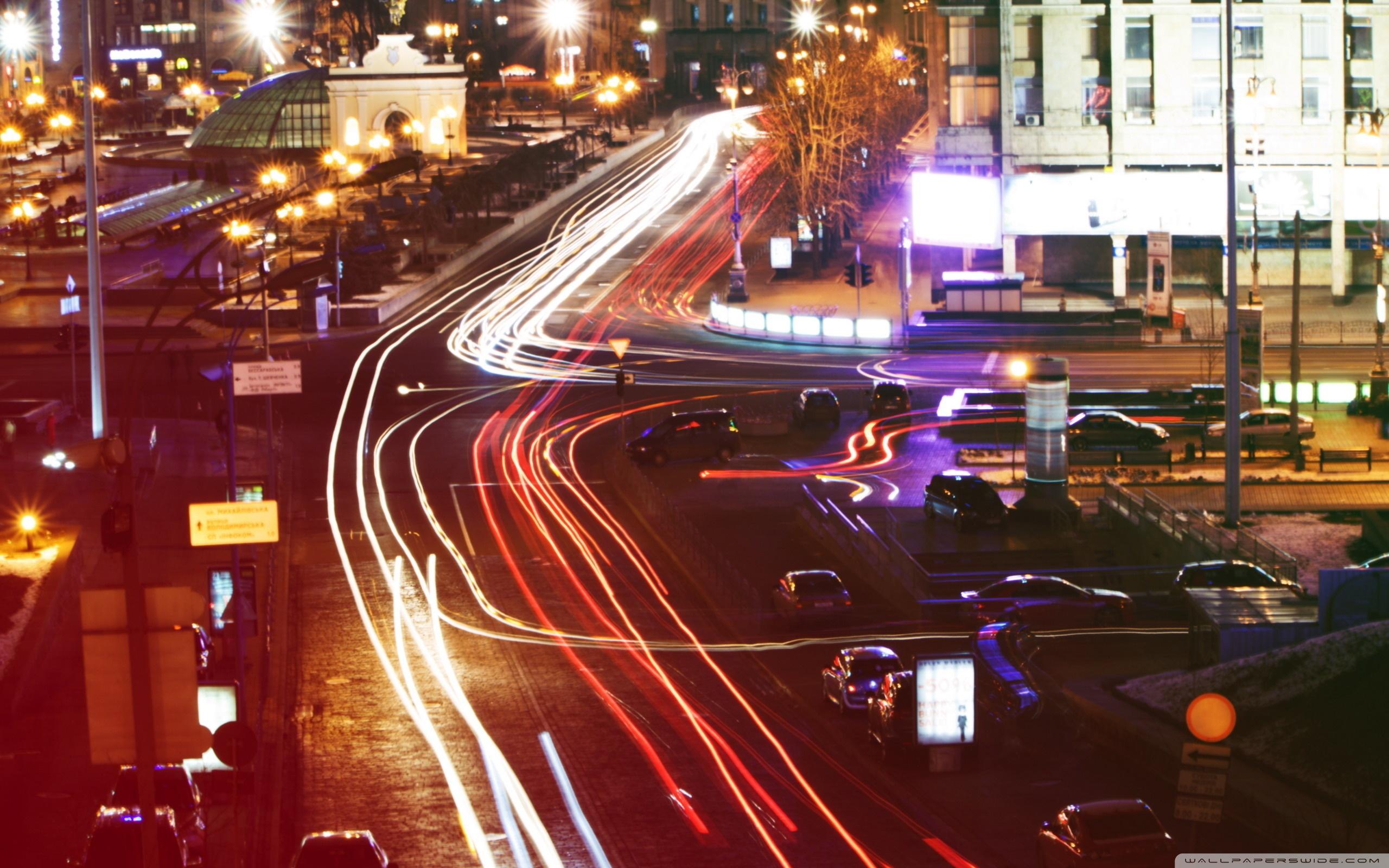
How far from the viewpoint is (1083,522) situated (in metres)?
37.8

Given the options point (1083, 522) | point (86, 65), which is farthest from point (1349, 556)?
point (86, 65)

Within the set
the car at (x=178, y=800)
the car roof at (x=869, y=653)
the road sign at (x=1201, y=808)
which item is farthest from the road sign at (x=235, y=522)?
the road sign at (x=1201, y=808)

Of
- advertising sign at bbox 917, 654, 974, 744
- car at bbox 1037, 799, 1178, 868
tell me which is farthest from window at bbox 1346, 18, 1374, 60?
car at bbox 1037, 799, 1178, 868

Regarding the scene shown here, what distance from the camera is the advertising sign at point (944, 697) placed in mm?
23344

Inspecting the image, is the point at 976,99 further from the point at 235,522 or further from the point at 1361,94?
the point at 235,522

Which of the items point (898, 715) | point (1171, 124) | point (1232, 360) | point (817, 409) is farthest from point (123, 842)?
point (1171, 124)

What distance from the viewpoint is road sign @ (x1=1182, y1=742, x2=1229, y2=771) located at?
46.6 feet

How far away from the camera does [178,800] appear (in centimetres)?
2056

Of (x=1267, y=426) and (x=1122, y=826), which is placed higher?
(x=1267, y=426)

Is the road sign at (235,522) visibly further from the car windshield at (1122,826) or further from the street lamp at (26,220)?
the street lamp at (26,220)

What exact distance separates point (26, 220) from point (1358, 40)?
64.8m

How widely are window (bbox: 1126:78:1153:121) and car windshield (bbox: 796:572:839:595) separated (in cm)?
4685

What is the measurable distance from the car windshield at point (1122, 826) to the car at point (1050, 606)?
37.2 feet

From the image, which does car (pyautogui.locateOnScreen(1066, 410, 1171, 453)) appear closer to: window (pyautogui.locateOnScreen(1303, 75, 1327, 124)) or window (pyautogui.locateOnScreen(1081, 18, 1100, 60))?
window (pyautogui.locateOnScreen(1303, 75, 1327, 124))
